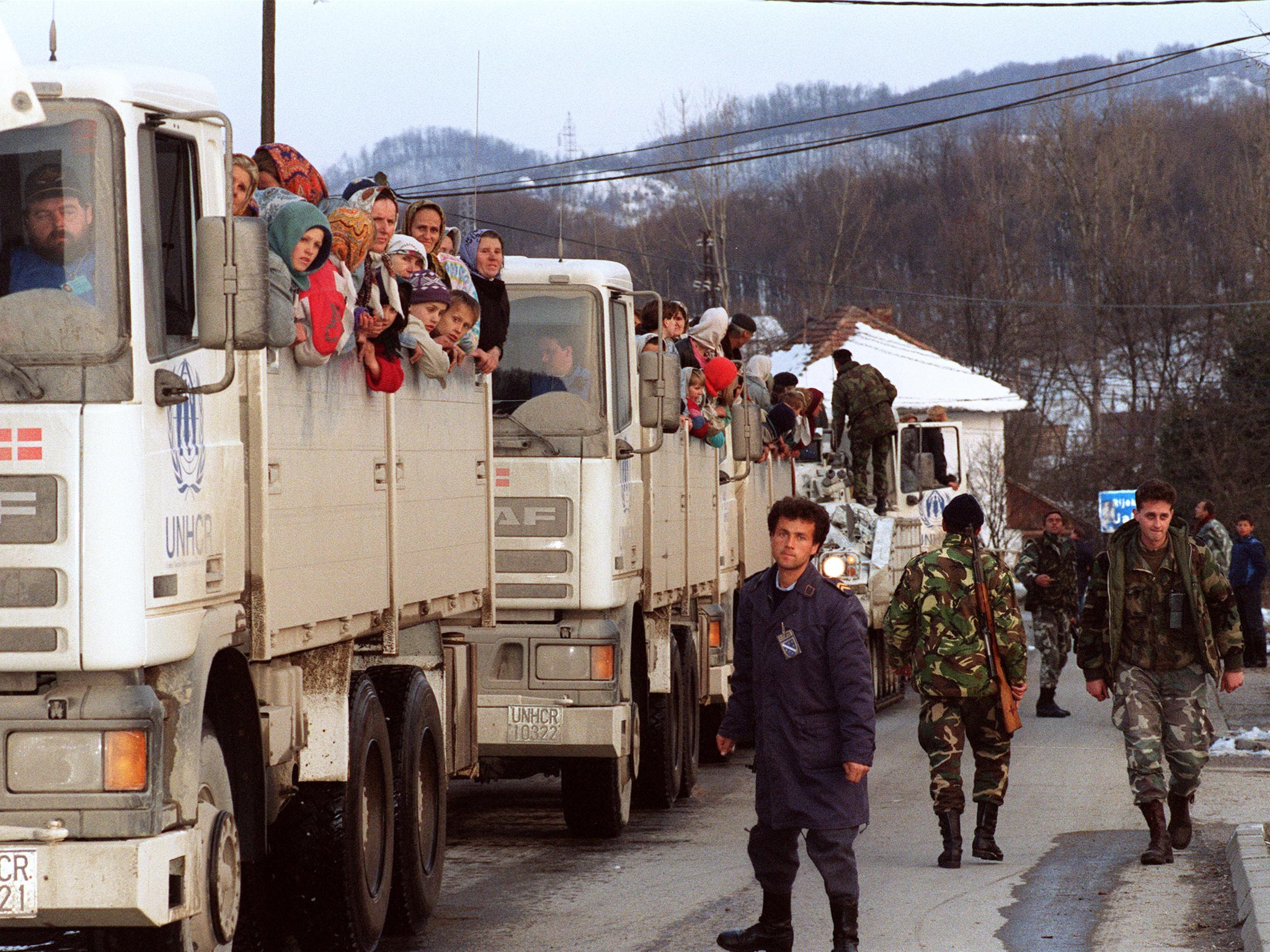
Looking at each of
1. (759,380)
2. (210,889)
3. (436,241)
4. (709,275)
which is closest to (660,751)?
(436,241)

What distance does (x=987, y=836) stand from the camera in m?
10.2

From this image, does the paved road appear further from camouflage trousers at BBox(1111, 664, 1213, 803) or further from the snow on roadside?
the snow on roadside

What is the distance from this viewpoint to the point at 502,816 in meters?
12.4

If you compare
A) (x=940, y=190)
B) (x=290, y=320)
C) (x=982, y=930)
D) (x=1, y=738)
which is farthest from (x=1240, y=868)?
(x=940, y=190)

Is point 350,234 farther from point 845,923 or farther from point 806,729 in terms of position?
point 845,923

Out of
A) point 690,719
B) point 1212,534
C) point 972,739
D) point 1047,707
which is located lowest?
point 1047,707

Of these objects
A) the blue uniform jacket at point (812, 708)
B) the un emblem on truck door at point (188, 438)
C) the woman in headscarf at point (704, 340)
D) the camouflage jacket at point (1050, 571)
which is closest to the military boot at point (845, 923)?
the blue uniform jacket at point (812, 708)

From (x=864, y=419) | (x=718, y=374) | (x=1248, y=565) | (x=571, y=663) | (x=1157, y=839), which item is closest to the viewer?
(x=1157, y=839)

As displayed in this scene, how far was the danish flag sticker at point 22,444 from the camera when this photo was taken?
17.2 feet

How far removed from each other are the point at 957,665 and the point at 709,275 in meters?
35.8

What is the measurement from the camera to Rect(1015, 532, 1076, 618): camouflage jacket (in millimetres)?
19203

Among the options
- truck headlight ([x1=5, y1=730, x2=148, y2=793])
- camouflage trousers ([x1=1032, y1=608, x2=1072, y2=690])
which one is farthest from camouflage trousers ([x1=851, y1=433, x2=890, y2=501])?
truck headlight ([x1=5, y1=730, x2=148, y2=793])

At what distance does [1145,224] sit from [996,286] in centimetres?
640

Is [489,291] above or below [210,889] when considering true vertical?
above
